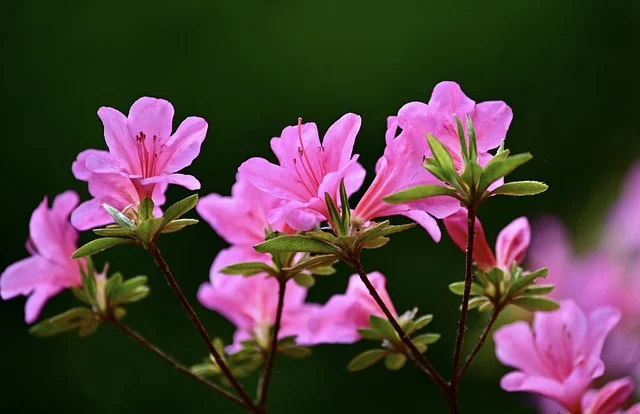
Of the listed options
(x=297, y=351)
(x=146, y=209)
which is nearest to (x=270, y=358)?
(x=297, y=351)

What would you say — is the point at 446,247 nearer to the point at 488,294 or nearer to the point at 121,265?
the point at 121,265

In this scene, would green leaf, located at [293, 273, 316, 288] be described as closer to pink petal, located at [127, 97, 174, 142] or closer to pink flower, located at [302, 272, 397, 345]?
pink flower, located at [302, 272, 397, 345]

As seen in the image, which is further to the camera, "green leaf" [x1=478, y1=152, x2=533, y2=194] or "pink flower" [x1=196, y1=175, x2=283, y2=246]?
"pink flower" [x1=196, y1=175, x2=283, y2=246]

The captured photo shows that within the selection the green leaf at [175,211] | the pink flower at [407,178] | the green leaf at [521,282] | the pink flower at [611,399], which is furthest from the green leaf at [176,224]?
the pink flower at [611,399]

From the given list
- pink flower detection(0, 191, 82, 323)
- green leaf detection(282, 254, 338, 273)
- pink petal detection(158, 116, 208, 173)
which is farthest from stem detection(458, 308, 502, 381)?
pink flower detection(0, 191, 82, 323)

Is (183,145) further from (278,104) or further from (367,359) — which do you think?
(278,104)

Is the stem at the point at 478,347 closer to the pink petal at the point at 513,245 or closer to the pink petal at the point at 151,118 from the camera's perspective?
the pink petal at the point at 513,245
